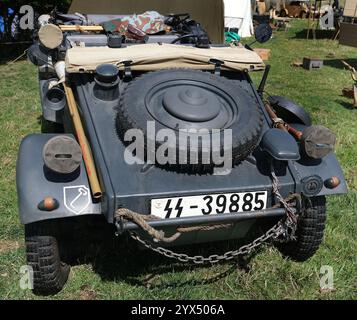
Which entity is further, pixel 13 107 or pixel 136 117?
pixel 13 107

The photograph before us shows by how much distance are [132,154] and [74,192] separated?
46 cm

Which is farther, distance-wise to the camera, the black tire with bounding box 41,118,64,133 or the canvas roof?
the black tire with bounding box 41,118,64,133

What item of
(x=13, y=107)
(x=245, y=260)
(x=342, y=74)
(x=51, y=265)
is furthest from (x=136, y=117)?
(x=342, y=74)

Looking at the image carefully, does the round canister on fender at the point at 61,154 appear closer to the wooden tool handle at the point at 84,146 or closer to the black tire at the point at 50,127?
the wooden tool handle at the point at 84,146

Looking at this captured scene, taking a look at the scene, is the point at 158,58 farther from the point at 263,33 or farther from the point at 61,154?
the point at 61,154

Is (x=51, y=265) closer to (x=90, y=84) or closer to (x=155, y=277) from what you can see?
(x=155, y=277)

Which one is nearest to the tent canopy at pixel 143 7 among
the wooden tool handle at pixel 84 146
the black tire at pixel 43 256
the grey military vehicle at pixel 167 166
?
the grey military vehicle at pixel 167 166

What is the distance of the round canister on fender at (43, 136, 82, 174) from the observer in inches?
112

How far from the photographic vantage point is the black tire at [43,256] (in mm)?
2998

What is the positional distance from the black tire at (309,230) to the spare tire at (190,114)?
0.64 metres

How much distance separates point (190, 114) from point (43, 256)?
4.34ft

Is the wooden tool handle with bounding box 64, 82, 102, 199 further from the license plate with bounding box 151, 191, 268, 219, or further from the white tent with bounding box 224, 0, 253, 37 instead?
the white tent with bounding box 224, 0, 253, 37

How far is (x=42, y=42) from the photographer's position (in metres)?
4.37

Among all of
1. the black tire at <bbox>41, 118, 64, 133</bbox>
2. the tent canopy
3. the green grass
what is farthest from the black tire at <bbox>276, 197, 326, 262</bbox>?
the tent canopy
